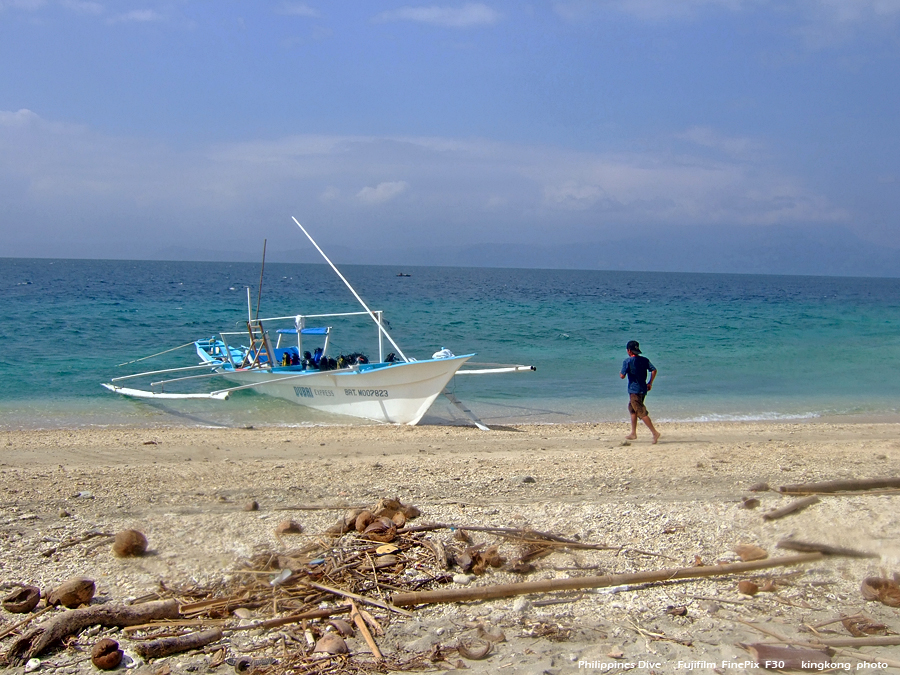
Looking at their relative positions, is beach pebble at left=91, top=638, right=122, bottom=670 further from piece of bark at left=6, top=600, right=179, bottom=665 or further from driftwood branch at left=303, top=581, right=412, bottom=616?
driftwood branch at left=303, top=581, right=412, bottom=616

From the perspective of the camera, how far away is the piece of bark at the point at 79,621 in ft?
11.1

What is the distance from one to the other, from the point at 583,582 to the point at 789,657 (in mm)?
1156

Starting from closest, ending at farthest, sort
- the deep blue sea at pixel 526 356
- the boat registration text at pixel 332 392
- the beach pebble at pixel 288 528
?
1. the beach pebble at pixel 288 528
2. the boat registration text at pixel 332 392
3. the deep blue sea at pixel 526 356

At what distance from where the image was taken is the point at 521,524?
16.9 feet

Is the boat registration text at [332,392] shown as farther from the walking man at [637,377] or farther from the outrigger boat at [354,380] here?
the walking man at [637,377]

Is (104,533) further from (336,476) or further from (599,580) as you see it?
(599,580)

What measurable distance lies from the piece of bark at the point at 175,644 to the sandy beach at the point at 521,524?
0.04 meters

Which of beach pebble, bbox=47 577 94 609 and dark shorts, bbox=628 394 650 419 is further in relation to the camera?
dark shorts, bbox=628 394 650 419

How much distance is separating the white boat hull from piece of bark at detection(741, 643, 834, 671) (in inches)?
308

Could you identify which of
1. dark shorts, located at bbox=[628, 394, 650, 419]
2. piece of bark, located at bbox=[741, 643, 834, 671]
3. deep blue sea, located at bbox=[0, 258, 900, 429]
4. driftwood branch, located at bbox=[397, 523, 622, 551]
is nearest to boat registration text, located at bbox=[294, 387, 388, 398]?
deep blue sea, located at bbox=[0, 258, 900, 429]

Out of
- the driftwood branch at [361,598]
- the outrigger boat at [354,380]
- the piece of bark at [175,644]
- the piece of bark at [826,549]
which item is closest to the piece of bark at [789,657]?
the piece of bark at [826,549]

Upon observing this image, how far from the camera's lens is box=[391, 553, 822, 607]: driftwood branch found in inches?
155

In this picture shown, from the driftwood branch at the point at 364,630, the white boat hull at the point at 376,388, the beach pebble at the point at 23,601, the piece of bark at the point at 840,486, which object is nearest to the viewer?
the driftwood branch at the point at 364,630

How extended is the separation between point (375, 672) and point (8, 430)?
10565 millimetres
